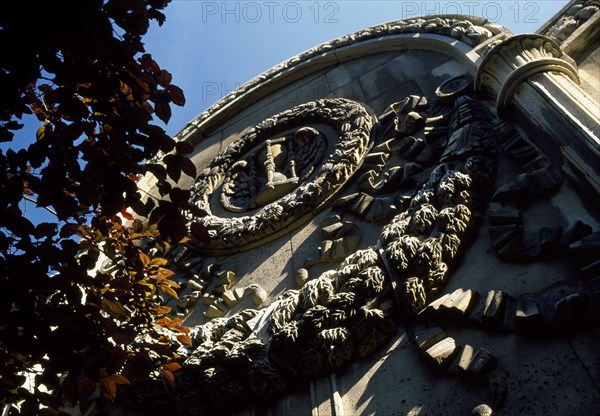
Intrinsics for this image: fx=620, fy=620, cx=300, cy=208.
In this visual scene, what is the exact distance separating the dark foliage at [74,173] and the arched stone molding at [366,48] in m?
3.88

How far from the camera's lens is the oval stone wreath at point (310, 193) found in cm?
688

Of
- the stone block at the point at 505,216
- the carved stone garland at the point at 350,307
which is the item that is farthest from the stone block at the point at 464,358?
the stone block at the point at 505,216

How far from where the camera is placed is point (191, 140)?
1018 cm

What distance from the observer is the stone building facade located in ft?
13.9

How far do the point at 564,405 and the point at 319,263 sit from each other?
2857 millimetres

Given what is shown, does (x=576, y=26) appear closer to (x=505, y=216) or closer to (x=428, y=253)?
(x=505, y=216)

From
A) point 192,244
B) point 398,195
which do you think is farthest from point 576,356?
point 192,244

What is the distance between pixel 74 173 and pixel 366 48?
556 cm

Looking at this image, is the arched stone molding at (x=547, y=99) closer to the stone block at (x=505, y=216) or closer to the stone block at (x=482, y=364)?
the stone block at (x=505, y=216)

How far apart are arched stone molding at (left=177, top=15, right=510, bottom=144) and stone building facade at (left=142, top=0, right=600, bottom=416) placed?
67 millimetres

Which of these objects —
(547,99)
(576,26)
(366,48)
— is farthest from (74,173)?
(366,48)

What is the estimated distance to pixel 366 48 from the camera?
29.3 ft

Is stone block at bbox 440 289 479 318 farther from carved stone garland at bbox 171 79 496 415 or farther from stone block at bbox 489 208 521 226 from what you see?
stone block at bbox 489 208 521 226

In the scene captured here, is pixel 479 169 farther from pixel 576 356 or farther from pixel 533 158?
pixel 576 356
